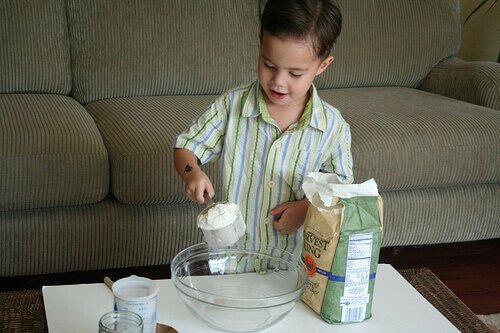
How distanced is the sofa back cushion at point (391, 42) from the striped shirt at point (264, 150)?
109 cm

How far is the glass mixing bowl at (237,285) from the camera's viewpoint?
3.65 ft

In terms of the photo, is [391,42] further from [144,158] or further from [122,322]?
[122,322]

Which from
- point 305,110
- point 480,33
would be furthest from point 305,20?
point 480,33

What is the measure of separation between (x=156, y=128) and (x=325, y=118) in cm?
62

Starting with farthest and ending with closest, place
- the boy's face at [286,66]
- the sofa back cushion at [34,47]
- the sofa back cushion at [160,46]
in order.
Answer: the sofa back cushion at [160,46]
the sofa back cushion at [34,47]
the boy's face at [286,66]

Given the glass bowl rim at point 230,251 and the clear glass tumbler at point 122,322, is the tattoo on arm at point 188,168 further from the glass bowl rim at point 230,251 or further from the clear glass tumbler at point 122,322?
the clear glass tumbler at point 122,322

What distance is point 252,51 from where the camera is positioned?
2.41 metres

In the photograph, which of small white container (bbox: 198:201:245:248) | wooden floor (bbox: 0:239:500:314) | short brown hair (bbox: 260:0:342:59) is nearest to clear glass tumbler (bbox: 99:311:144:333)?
small white container (bbox: 198:201:245:248)

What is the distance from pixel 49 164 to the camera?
1.74m

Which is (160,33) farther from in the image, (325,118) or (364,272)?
(364,272)

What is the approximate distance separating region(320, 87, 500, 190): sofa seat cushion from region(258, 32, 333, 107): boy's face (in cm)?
67

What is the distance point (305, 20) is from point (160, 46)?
3.57ft

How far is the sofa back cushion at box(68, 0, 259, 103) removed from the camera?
7.41 ft

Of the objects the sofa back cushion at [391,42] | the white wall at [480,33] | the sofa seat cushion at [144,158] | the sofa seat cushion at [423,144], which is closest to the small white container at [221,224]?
the sofa seat cushion at [144,158]
